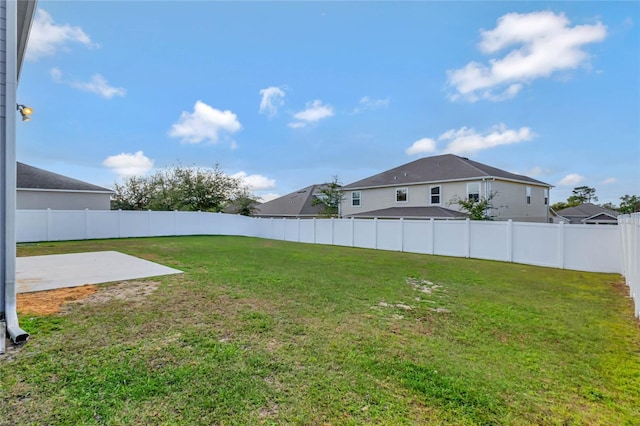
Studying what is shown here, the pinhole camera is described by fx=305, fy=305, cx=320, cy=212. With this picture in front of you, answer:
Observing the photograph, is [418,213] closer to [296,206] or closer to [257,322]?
[296,206]

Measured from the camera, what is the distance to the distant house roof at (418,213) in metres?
17.1

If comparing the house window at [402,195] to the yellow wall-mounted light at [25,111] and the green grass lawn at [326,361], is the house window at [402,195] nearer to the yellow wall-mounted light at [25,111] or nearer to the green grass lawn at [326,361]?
the green grass lawn at [326,361]

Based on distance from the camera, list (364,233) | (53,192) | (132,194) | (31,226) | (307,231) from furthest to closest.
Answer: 1. (132,194)
2. (307,231)
3. (53,192)
4. (364,233)
5. (31,226)

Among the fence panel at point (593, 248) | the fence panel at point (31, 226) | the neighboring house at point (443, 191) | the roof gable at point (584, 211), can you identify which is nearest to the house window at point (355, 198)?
the neighboring house at point (443, 191)

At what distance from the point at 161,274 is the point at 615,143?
19534 mm

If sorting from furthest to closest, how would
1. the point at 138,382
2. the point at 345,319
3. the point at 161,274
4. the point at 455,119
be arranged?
the point at 455,119
the point at 161,274
the point at 345,319
the point at 138,382

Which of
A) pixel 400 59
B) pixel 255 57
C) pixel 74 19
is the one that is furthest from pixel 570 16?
pixel 74 19

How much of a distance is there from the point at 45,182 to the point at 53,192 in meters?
0.75

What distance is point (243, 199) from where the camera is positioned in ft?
94.0

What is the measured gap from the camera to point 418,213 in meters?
18.5

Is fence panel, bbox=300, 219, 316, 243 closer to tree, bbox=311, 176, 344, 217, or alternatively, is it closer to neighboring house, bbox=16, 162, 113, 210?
tree, bbox=311, 176, 344, 217

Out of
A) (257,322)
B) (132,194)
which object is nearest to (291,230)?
(257,322)

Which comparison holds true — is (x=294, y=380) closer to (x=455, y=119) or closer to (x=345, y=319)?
(x=345, y=319)

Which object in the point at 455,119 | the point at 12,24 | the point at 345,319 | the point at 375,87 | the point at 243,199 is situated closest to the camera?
the point at 12,24
